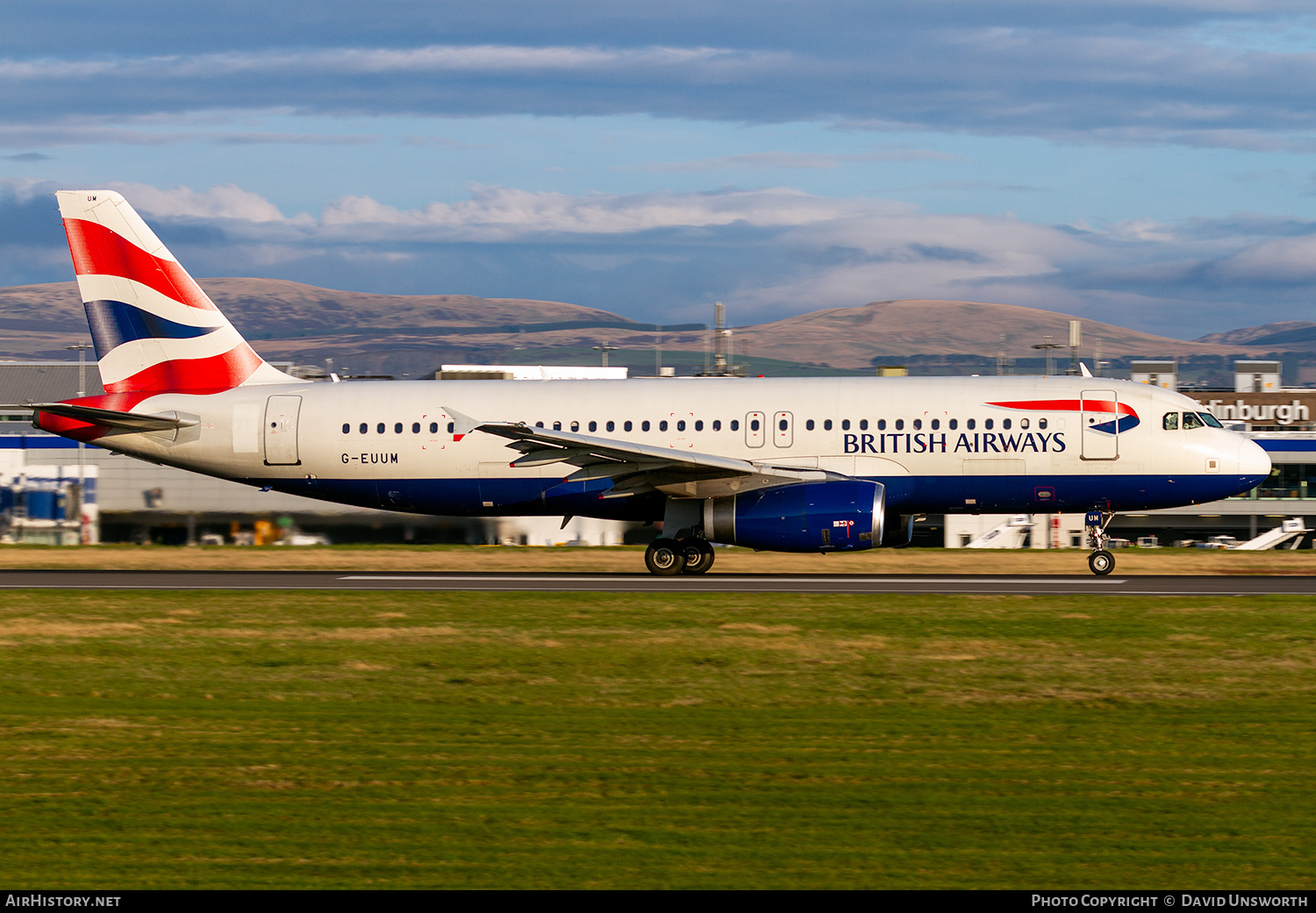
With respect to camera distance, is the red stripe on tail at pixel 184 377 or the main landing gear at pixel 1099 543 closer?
the main landing gear at pixel 1099 543

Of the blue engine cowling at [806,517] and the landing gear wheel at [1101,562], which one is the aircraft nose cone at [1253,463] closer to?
the landing gear wheel at [1101,562]

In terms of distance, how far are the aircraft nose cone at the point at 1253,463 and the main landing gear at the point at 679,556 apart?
11.3 m

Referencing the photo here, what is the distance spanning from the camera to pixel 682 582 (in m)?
26.8

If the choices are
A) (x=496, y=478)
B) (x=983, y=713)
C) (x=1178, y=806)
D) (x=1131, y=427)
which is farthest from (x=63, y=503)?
(x=1178, y=806)

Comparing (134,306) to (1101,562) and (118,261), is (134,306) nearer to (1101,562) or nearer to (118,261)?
(118,261)

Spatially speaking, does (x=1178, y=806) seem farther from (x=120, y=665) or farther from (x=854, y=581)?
(x=854, y=581)

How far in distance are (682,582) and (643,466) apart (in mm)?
2734

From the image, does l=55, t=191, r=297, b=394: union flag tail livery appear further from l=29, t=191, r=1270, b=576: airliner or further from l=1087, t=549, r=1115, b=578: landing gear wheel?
l=1087, t=549, r=1115, b=578: landing gear wheel

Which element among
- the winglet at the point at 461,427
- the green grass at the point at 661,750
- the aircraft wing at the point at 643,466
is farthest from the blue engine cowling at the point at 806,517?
the winglet at the point at 461,427

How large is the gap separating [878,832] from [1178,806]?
2.37 meters

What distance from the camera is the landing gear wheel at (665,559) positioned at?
29.1 meters

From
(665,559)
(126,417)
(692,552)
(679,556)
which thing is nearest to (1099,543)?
(692,552)

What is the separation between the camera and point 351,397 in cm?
3081

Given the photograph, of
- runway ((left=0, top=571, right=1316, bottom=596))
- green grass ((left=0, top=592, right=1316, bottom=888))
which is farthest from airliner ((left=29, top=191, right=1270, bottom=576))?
green grass ((left=0, top=592, right=1316, bottom=888))
